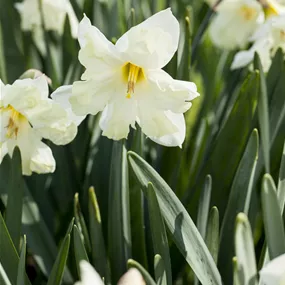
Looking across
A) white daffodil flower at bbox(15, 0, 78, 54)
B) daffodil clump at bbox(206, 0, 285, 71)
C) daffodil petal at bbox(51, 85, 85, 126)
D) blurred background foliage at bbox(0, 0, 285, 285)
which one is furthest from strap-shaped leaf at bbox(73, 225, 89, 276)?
white daffodil flower at bbox(15, 0, 78, 54)

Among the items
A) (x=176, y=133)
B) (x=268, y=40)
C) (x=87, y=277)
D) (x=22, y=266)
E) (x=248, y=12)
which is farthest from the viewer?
(x=248, y=12)

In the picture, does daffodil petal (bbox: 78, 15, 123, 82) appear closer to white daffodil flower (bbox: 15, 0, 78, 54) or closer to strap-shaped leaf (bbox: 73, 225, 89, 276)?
strap-shaped leaf (bbox: 73, 225, 89, 276)

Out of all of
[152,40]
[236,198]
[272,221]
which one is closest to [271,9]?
[236,198]

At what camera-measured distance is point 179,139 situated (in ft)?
Result: 3.34

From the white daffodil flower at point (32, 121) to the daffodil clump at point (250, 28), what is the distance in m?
0.51

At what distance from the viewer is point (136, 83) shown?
3.26 ft

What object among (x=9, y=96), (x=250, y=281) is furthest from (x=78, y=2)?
(x=250, y=281)

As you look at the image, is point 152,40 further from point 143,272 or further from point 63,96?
point 143,272

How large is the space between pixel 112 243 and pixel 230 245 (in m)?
0.27

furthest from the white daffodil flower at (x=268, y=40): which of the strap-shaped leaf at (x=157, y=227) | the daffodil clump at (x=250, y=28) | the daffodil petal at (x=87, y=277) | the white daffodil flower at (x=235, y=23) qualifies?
the daffodil petal at (x=87, y=277)

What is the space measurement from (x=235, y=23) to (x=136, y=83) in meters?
0.87

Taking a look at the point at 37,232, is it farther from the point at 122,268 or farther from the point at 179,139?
the point at 179,139

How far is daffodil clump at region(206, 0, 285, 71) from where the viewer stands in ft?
4.71

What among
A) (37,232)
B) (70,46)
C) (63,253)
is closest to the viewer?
(63,253)
